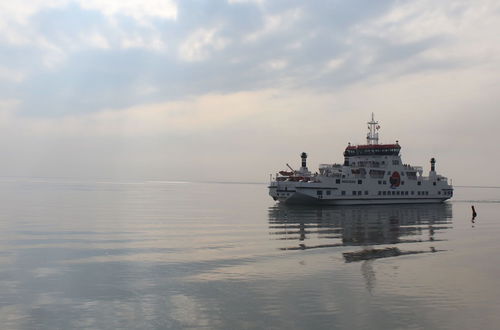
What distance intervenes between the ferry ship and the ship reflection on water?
11.8m

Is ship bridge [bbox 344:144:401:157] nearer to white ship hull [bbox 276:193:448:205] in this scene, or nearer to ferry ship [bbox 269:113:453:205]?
ferry ship [bbox 269:113:453:205]

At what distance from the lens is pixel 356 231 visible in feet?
157

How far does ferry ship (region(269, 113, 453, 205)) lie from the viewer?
80.8 meters

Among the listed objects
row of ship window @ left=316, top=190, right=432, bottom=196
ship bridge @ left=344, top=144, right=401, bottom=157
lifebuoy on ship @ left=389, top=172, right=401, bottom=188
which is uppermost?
ship bridge @ left=344, top=144, right=401, bottom=157

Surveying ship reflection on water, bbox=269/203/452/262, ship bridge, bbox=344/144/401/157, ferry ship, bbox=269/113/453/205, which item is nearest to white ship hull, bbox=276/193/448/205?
ferry ship, bbox=269/113/453/205

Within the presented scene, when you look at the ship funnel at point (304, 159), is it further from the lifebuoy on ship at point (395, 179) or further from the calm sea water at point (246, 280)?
the calm sea water at point (246, 280)

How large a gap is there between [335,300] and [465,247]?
2224 cm

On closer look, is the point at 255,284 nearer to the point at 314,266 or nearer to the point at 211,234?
the point at 314,266

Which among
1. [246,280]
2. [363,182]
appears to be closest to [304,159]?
[363,182]

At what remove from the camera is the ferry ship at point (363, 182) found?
80.8 meters

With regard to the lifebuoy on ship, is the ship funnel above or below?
above

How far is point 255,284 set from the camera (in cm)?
2344

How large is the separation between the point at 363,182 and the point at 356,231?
38132 mm

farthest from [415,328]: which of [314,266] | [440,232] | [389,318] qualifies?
[440,232]
